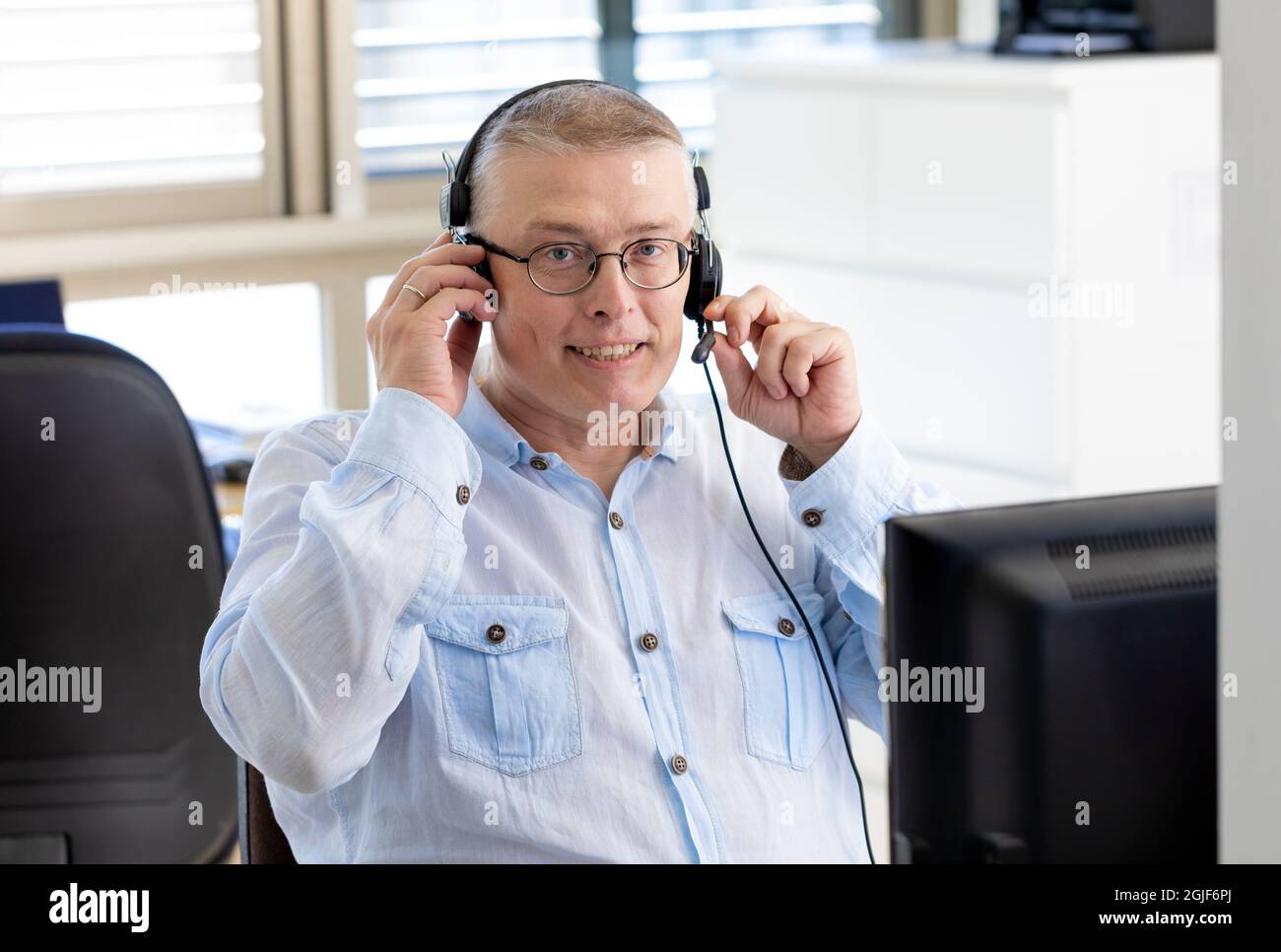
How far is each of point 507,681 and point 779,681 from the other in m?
0.23

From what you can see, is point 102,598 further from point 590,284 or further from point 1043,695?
point 1043,695

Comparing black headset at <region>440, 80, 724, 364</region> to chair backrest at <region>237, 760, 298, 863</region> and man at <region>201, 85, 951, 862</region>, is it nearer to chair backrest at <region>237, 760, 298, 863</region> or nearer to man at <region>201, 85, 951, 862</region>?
man at <region>201, 85, 951, 862</region>

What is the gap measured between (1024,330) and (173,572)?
1480 mm

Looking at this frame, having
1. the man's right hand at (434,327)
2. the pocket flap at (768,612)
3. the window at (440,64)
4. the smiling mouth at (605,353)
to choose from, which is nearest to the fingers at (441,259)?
the man's right hand at (434,327)

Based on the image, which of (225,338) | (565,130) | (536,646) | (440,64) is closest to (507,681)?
(536,646)

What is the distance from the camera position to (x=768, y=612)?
139 centimetres

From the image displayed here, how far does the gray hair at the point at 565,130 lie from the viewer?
135 cm

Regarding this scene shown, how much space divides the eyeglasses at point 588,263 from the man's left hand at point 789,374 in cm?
6

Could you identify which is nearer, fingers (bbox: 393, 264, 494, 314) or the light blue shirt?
the light blue shirt

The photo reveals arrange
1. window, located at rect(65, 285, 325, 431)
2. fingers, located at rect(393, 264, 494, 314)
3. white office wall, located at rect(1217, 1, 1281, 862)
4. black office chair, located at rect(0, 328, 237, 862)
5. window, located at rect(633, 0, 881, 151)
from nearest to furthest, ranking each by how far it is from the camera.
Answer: white office wall, located at rect(1217, 1, 1281, 862) → fingers, located at rect(393, 264, 494, 314) → black office chair, located at rect(0, 328, 237, 862) → window, located at rect(65, 285, 325, 431) → window, located at rect(633, 0, 881, 151)

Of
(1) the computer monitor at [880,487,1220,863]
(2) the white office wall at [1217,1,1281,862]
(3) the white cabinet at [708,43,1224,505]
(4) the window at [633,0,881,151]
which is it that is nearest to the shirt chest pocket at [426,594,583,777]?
(1) the computer monitor at [880,487,1220,863]

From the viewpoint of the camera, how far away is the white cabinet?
2746 millimetres

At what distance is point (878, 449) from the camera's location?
140cm
